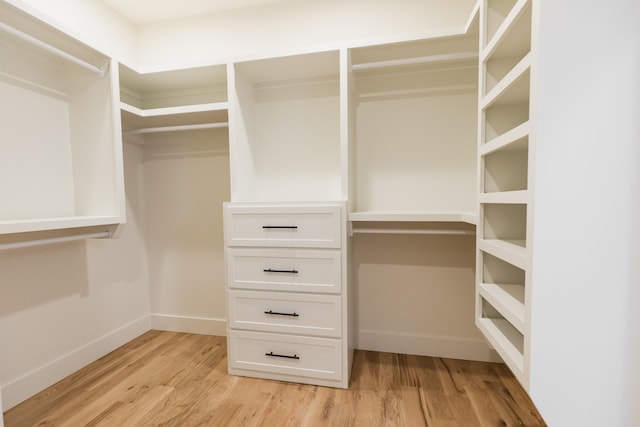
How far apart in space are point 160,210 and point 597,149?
246 cm

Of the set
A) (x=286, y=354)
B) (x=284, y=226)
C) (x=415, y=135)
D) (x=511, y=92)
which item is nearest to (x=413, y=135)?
(x=415, y=135)

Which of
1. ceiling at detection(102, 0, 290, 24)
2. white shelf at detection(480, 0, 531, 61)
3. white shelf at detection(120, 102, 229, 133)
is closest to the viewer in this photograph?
white shelf at detection(480, 0, 531, 61)

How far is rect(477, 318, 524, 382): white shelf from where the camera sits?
3.09 feet

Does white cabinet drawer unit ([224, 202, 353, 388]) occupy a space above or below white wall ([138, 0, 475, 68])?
below

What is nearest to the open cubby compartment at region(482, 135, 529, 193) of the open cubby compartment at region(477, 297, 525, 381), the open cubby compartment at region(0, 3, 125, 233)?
the open cubby compartment at region(477, 297, 525, 381)

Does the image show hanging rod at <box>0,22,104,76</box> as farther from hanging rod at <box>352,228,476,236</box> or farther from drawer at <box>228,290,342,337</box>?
hanging rod at <box>352,228,476,236</box>

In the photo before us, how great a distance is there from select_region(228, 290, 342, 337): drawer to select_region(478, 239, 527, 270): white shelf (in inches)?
28.5

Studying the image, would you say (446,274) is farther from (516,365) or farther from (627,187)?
(627,187)

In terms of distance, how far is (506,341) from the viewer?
3.53 feet

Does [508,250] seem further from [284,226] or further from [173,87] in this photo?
[173,87]

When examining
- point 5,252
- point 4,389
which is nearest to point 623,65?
point 5,252

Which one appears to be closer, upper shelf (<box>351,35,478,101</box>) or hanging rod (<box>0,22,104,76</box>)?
hanging rod (<box>0,22,104,76</box>)

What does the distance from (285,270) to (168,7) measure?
1.97 metres

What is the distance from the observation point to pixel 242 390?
1.55 m
